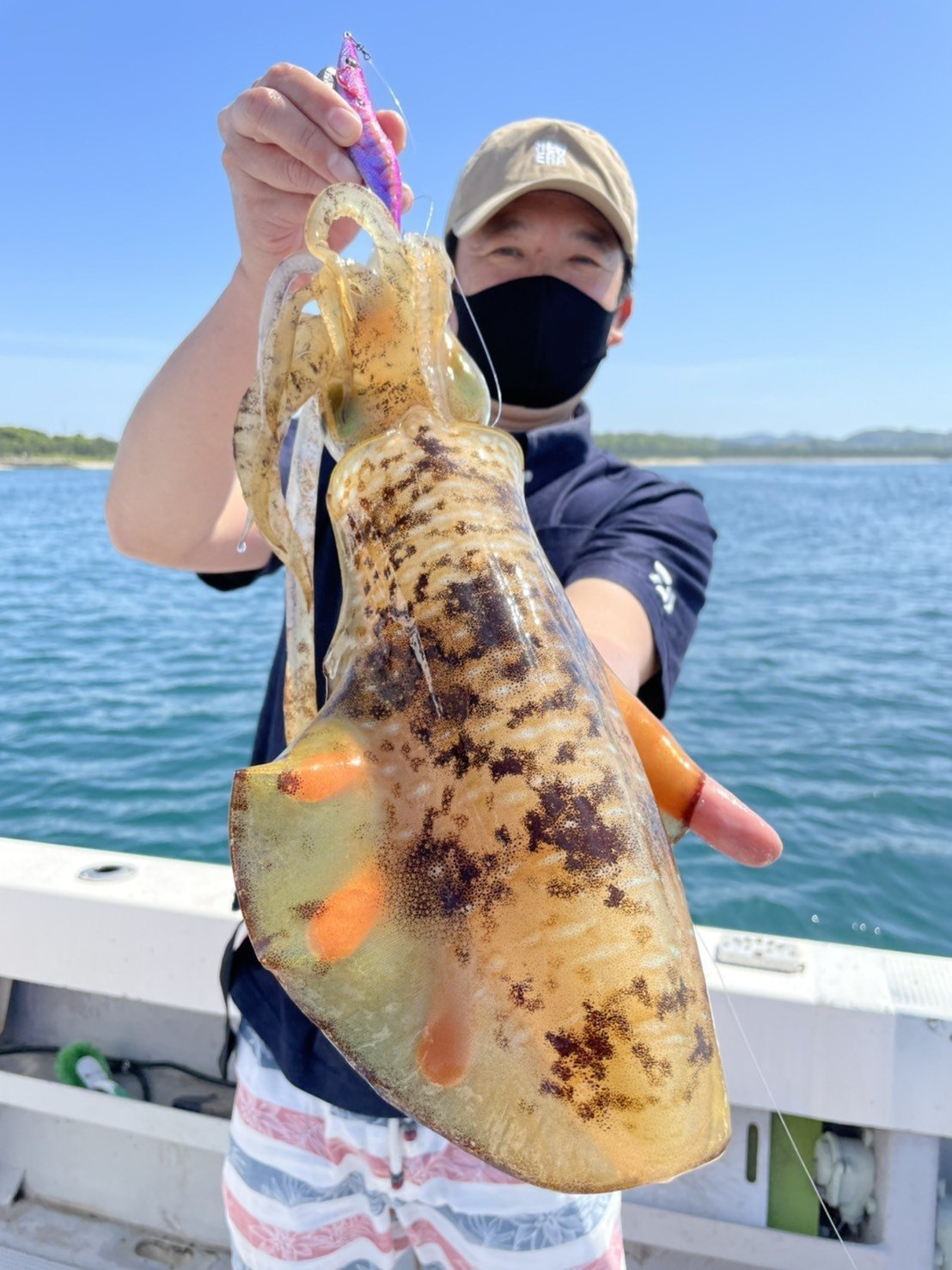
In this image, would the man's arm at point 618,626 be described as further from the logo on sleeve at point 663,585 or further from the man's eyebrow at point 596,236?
the man's eyebrow at point 596,236

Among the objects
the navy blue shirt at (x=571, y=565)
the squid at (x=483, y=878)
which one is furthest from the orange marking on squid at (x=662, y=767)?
the navy blue shirt at (x=571, y=565)

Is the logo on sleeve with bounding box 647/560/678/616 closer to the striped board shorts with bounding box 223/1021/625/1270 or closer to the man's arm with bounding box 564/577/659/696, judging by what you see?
the man's arm with bounding box 564/577/659/696

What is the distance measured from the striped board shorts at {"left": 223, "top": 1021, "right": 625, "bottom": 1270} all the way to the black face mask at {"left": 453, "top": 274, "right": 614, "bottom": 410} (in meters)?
2.07

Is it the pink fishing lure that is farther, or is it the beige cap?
the beige cap

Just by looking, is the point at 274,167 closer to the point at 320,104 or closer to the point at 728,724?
the point at 320,104

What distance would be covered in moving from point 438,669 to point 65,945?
3117 millimetres

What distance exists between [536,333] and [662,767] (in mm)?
1907

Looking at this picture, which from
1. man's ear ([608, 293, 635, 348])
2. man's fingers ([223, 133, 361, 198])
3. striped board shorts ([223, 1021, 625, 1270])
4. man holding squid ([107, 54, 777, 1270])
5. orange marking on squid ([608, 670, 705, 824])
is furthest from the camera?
man's ear ([608, 293, 635, 348])

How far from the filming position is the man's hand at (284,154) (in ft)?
4.53

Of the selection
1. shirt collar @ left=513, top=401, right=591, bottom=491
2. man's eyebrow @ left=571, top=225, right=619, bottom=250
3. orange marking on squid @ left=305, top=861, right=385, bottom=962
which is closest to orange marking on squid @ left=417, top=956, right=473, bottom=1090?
orange marking on squid @ left=305, top=861, right=385, bottom=962

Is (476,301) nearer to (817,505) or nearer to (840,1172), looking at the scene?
(840,1172)

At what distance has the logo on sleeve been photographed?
88.3 inches

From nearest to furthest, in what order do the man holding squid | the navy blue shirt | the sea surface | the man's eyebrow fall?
the man holding squid < the navy blue shirt < the man's eyebrow < the sea surface

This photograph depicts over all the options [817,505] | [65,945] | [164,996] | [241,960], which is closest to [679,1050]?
[241,960]
